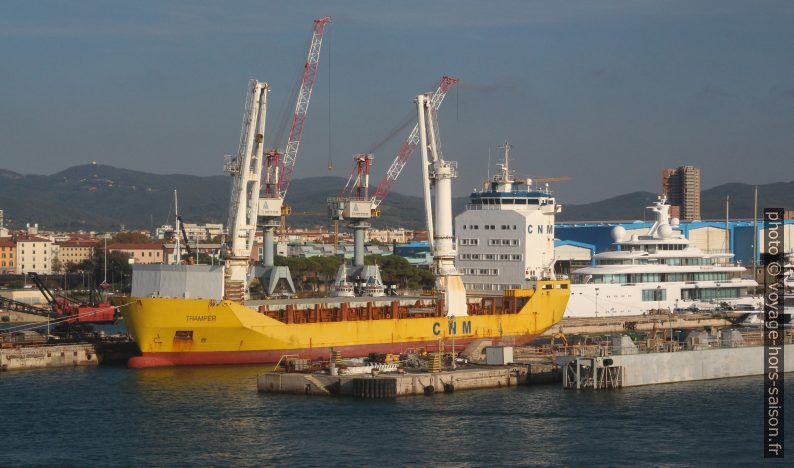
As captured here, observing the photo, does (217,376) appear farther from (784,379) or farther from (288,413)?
(784,379)

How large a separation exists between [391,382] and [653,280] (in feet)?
109

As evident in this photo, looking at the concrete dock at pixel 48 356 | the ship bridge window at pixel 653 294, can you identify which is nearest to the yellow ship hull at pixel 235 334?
the concrete dock at pixel 48 356

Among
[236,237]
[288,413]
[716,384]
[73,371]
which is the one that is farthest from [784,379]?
[73,371]

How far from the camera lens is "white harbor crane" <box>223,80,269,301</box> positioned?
1921 inches

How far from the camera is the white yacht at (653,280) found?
67.2m

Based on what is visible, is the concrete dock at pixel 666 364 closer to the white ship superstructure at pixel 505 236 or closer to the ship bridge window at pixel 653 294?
the white ship superstructure at pixel 505 236

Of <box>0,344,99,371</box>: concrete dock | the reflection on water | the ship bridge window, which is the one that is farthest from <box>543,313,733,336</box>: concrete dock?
<box>0,344,99,371</box>: concrete dock

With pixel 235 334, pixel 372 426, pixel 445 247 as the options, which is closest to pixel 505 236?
pixel 445 247

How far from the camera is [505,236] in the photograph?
6056 cm

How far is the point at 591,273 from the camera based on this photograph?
67.4m

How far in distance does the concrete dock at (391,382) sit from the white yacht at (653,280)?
85.9 feet

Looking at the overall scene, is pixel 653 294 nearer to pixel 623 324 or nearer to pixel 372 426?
pixel 623 324

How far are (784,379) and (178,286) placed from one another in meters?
22.8

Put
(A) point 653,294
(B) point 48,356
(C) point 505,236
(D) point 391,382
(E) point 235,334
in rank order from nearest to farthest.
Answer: (D) point 391,382 → (E) point 235,334 → (B) point 48,356 → (C) point 505,236 → (A) point 653,294
